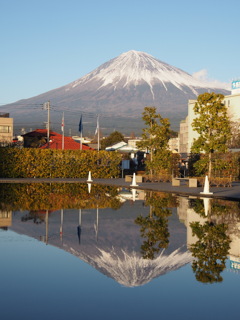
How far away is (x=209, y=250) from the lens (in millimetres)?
12281

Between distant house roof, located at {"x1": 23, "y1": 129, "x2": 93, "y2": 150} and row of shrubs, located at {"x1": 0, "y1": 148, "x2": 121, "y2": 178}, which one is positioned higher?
distant house roof, located at {"x1": 23, "y1": 129, "x2": 93, "y2": 150}

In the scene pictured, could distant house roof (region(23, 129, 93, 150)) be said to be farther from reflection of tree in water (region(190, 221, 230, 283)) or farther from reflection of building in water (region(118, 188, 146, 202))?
reflection of tree in water (region(190, 221, 230, 283))

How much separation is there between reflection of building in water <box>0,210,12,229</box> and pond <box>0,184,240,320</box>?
86 millimetres

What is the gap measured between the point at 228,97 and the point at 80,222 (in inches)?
4350

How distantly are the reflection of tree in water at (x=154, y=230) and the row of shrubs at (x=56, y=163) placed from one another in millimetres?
31547

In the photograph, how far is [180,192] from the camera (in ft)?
106

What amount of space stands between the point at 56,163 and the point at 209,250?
141 feet

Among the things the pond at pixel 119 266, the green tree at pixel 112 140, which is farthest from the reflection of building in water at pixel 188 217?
the green tree at pixel 112 140

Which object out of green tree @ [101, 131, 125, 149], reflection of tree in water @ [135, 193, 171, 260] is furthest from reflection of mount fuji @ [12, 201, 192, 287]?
green tree @ [101, 131, 125, 149]

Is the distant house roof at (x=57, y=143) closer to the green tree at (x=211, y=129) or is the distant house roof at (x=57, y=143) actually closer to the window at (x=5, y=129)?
the window at (x=5, y=129)

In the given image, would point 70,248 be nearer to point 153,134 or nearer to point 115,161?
point 153,134

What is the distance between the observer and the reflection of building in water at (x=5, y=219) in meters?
16.9

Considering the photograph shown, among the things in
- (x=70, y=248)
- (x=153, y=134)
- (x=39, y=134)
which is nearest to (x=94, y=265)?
(x=70, y=248)

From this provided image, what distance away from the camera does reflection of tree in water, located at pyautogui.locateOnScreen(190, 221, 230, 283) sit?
9.99 meters
